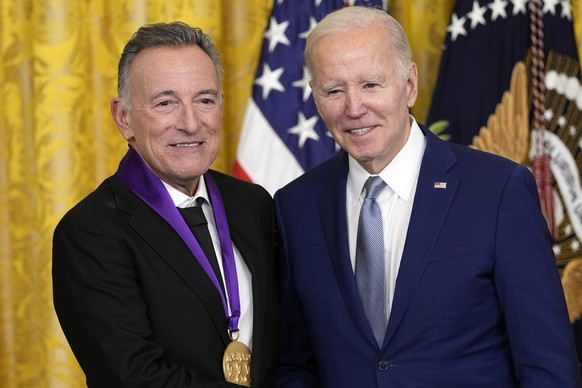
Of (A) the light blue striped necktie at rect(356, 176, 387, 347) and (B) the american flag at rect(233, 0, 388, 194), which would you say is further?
(B) the american flag at rect(233, 0, 388, 194)

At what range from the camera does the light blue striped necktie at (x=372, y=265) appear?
2340 millimetres

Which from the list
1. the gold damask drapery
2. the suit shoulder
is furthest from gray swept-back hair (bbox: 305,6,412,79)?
the gold damask drapery

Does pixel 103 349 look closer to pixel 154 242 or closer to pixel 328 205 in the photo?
pixel 154 242

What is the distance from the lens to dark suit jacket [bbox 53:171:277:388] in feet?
7.26

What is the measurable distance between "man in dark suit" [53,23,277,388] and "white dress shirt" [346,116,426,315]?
29 centimetres

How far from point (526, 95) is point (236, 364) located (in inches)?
87.7

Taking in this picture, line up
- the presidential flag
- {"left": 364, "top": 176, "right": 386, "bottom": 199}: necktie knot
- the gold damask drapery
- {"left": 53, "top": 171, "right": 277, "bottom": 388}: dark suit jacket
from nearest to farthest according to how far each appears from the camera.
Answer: {"left": 53, "top": 171, "right": 277, "bottom": 388}: dark suit jacket
{"left": 364, "top": 176, "right": 386, "bottom": 199}: necktie knot
the presidential flag
the gold damask drapery

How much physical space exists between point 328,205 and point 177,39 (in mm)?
609

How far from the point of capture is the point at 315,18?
407 centimetres

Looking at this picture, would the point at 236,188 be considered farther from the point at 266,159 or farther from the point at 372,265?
the point at 266,159

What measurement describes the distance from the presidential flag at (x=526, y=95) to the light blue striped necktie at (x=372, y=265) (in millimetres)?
1699

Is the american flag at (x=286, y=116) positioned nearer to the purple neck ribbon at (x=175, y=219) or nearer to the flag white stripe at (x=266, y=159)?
the flag white stripe at (x=266, y=159)

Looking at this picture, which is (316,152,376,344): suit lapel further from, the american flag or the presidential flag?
the presidential flag

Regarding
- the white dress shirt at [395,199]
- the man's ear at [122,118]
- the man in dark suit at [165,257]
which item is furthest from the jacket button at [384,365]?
the man's ear at [122,118]
